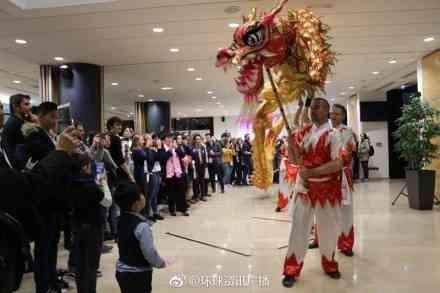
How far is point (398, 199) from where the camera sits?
7504 mm

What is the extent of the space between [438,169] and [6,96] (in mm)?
12748

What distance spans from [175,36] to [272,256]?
3632mm

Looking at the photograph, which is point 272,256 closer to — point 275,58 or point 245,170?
point 275,58

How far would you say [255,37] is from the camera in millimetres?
2645

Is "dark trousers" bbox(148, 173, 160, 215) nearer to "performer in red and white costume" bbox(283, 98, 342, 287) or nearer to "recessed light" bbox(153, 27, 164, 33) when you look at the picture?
"recessed light" bbox(153, 27, 164, 33)

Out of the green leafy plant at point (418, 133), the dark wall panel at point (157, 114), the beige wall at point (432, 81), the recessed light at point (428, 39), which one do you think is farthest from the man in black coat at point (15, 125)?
the dark wall panel at point (157, 114)

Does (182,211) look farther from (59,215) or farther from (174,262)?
(59,215)

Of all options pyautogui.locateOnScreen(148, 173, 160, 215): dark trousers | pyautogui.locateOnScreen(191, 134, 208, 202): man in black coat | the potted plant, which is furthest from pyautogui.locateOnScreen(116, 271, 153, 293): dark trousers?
the potted plant

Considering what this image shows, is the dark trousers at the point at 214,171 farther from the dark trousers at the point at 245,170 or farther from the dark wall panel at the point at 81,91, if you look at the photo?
the dark wall panel at the point at 81,91

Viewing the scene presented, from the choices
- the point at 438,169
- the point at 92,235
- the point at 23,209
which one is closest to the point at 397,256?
the point at 92,235

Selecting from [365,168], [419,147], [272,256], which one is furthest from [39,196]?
[365,168]

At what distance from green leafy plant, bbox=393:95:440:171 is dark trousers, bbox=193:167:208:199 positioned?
399cm

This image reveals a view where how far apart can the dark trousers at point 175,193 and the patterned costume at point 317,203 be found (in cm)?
338

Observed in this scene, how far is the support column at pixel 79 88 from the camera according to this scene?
7.49 metres
